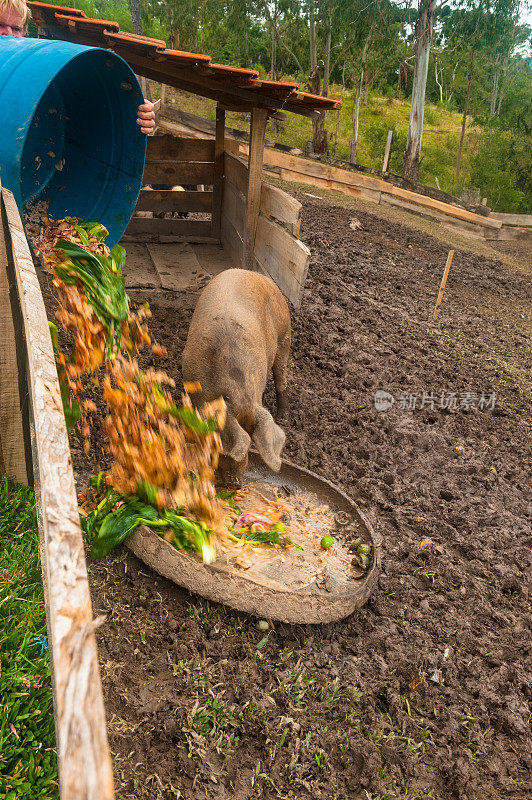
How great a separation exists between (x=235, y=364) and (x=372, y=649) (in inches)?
72.9

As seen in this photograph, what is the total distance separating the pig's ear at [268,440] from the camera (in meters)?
3.69

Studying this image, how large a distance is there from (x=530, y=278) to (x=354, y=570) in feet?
31.4

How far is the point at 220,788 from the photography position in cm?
237

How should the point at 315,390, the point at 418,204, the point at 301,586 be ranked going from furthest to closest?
1. the point at 418,204
2. the point at 315,390
3. the point at 301,586

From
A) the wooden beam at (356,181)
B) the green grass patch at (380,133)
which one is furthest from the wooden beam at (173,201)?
the green grass patch at (380,133)

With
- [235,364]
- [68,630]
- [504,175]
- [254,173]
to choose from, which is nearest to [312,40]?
[504,175]

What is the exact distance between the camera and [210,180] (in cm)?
827

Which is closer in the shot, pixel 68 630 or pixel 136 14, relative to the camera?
pixel 68 630

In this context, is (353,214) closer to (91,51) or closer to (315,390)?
(315,390)

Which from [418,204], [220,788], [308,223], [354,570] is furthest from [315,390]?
[418,204]

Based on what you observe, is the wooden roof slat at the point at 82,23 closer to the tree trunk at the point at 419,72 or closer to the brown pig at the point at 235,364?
the brown pig at the point at 235,364

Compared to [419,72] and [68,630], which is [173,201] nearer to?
[68,630]

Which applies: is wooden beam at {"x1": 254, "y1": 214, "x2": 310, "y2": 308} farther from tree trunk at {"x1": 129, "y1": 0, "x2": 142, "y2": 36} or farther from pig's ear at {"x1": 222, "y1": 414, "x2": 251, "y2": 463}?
tree trunk at {"x1": 129, "y1": 0, "x2": 142, "y2": 36}

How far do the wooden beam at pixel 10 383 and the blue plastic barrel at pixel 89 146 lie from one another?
121 centimetres
